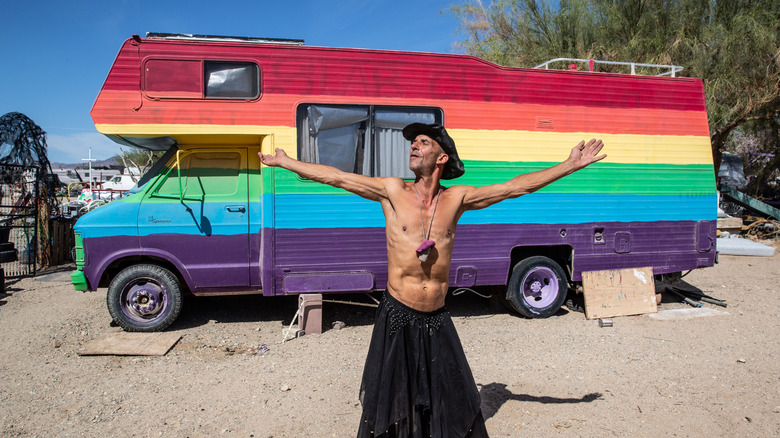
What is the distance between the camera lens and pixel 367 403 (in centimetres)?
284

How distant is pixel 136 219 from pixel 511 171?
4446 mm

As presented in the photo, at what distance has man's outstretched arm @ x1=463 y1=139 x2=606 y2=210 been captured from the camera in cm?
293

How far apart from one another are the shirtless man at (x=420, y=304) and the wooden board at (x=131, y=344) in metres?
3.31

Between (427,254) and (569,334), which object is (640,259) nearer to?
(569,334)

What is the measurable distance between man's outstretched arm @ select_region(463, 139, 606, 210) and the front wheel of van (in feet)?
13.8

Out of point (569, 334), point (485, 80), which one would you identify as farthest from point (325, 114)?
point (569, 334)

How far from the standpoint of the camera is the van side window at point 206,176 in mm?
5918

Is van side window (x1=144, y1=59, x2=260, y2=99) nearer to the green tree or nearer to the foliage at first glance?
the foliage

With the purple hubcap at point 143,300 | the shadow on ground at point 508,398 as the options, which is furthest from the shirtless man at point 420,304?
the purple hubcap at point 143,300

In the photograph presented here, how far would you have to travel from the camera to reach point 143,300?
5.89 meters

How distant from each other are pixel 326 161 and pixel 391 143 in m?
0.79

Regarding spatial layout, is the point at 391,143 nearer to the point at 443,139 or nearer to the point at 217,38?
the point at 217,38

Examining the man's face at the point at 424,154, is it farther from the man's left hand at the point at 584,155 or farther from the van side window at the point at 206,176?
the van side window at the point at 206,176

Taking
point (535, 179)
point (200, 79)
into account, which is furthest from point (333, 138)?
point (535, 179)
